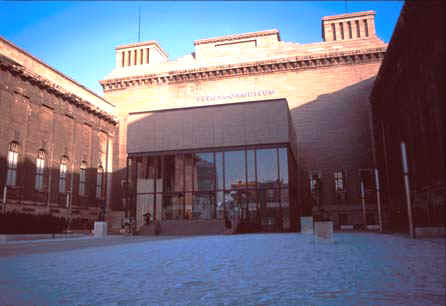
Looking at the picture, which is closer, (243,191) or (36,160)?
(243,191)

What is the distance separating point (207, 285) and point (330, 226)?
28.5 ft

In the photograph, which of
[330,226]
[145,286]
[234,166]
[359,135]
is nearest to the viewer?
[145,286]

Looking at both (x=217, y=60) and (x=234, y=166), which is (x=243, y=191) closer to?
(x=234, y=166)

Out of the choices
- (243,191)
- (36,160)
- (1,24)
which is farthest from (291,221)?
(1,24)

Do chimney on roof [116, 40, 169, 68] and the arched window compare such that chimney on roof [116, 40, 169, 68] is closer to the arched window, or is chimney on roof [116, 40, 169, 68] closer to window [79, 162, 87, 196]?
the arched window

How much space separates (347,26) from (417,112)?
2196 centimetres

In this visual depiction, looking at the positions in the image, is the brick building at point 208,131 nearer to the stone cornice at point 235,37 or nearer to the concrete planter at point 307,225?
the stone cornice at point 235,37

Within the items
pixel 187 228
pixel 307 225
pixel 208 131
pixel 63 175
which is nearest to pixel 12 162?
pixel 63 175

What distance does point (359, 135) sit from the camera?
3912 centimetres

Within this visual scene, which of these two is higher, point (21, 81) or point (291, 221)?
point (21, 81)

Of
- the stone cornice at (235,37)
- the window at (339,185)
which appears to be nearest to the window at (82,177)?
the stone cornice at (235,37)

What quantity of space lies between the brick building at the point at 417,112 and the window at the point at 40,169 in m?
26.8

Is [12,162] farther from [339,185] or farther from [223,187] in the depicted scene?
[339,185]

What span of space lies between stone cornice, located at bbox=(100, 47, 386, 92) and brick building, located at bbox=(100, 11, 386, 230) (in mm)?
105
